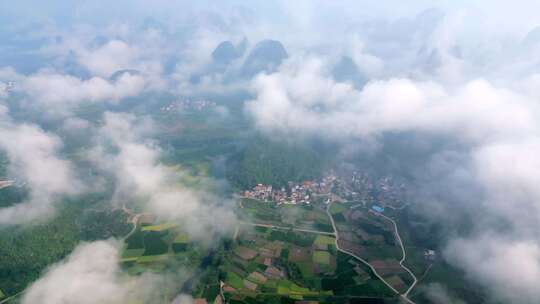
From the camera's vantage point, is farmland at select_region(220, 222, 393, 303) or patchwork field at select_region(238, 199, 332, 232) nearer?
farmland at select_region(220, 222, 393, 303)

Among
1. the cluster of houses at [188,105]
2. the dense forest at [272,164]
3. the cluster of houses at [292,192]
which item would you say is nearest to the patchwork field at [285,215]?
the cluster of houses at [292,192]

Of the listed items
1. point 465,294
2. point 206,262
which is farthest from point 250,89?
point 465,294

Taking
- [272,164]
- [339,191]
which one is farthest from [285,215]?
[272,164]

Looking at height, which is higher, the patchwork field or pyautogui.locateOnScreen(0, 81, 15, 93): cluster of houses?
pyautogui.locateOnScreen(0, 81, 15, 93): cluster of houses

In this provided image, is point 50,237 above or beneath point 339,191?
beneath

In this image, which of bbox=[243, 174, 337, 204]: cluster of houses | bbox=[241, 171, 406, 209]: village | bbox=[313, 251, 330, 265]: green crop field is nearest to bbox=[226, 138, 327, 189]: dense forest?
bbox=[243, 174, 337, 204]: cluster of houses

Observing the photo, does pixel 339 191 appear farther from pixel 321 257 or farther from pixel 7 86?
pixel 7 86

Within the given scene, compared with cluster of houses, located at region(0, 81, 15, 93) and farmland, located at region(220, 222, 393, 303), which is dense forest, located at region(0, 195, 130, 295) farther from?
cluster of houses, located at region(0, 81, 15, 93)

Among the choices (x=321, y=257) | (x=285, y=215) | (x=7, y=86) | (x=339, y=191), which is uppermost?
(x=7, y=86)
